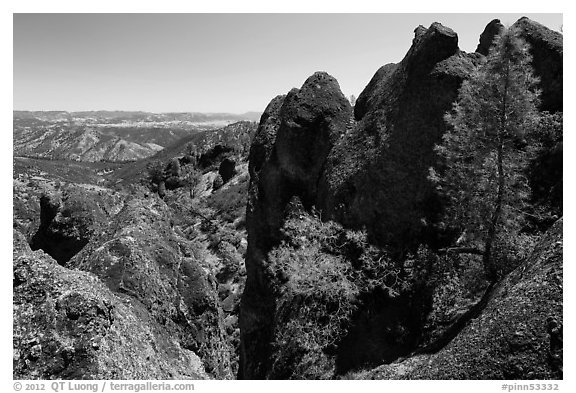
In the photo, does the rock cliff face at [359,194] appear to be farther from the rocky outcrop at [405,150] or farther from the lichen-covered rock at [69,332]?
the lichen-covered rock at [69,332]

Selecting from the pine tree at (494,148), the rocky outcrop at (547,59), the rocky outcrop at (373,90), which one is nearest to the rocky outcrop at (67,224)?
the rocky outcrop at (373,90)

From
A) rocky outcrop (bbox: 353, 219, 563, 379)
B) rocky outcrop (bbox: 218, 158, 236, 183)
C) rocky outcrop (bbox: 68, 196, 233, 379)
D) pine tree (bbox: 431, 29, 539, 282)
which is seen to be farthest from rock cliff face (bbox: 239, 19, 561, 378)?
rocky outcrop (bbox: 218, 158, 236, 183)

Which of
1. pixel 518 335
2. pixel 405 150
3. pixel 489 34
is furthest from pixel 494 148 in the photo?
pixel 489 34

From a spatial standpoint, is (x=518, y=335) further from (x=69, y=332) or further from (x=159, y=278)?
(x=159, y=278)

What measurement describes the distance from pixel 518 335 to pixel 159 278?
18577 mm

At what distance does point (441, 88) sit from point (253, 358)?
2368 centimetres

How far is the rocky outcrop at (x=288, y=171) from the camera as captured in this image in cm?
2864

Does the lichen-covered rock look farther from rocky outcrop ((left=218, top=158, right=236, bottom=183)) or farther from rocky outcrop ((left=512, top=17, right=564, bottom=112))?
rocky outcrop ((left=218, top=158, right=236, bottom=183))

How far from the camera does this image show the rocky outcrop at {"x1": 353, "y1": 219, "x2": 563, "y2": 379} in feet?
37.1

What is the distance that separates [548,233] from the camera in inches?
562

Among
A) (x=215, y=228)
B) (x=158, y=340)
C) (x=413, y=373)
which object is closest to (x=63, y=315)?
(x=158, y=340)

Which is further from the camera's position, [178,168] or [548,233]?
[178,168]

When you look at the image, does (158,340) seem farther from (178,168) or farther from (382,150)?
(178,168)

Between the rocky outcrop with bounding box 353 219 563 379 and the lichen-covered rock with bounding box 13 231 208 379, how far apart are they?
1060 centimetres
